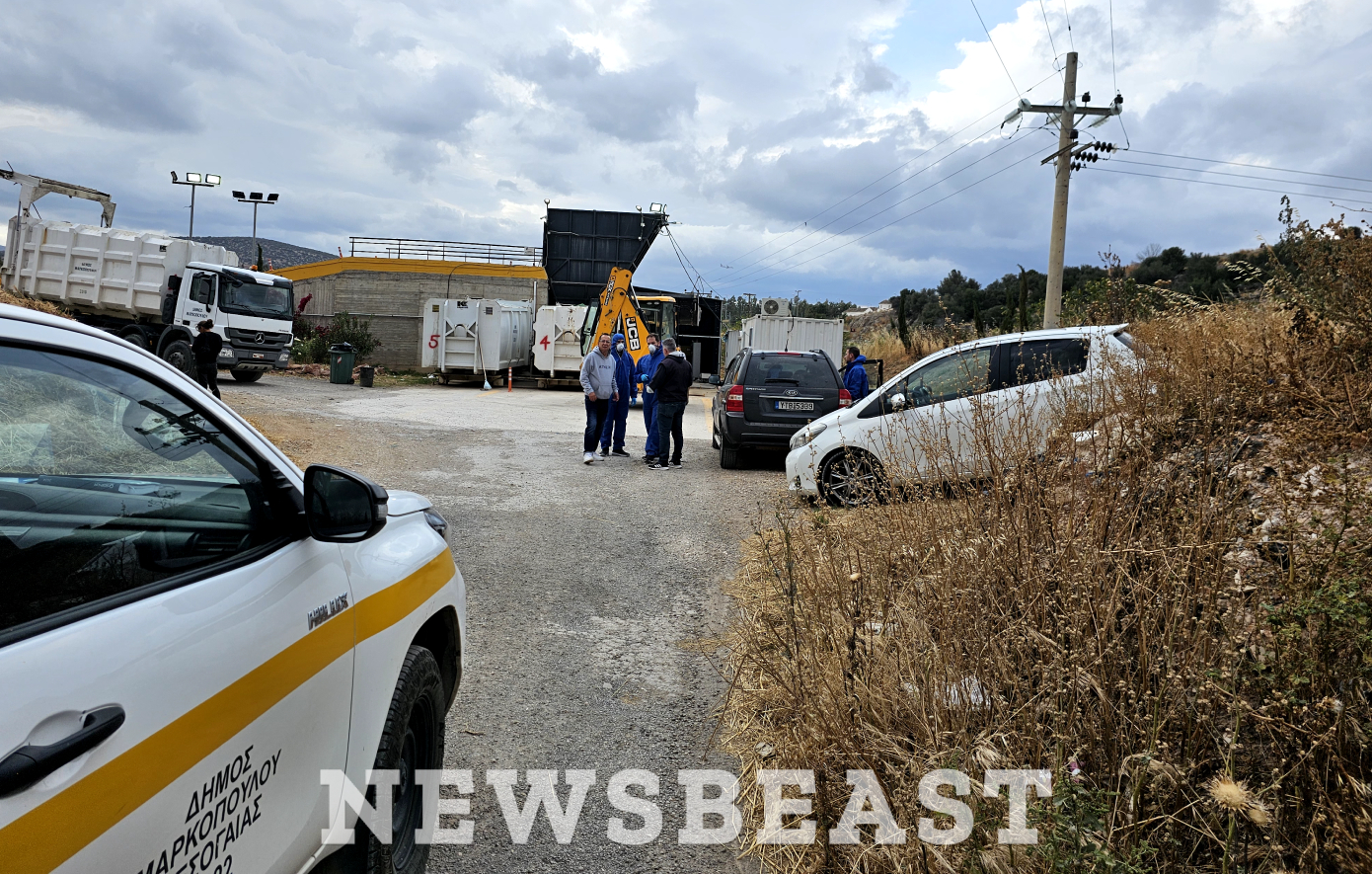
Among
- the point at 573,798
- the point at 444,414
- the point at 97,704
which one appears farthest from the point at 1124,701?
the point at 444,414

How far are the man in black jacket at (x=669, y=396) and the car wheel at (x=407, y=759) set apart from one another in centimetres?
1001

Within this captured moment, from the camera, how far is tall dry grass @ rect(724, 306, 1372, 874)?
8.05ft

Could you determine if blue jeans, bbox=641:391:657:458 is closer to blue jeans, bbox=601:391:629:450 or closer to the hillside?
blue jeans, bbox=601:391:629:450

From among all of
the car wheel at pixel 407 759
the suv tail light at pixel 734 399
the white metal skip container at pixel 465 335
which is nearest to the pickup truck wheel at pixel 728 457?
the suv tail light at pixel 734 399

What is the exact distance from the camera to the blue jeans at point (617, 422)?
46.0 feet

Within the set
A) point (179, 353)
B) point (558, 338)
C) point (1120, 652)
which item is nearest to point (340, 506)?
point (1120, 652)

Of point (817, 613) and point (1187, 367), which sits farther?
point (1187, 367)

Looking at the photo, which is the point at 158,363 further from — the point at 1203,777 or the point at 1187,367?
the point at 1187,367

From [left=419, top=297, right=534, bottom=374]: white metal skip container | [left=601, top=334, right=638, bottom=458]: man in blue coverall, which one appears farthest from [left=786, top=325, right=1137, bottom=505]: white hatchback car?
[left=419, top=297, right=534, bottom=374]: white metal skip container

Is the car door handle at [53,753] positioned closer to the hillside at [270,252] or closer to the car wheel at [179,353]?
the car wheel at [179,353]

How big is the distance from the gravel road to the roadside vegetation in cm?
41

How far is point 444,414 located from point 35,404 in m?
17.8

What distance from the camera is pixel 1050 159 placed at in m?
22.8

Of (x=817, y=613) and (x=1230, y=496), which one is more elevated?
(x=1230, y=496)
